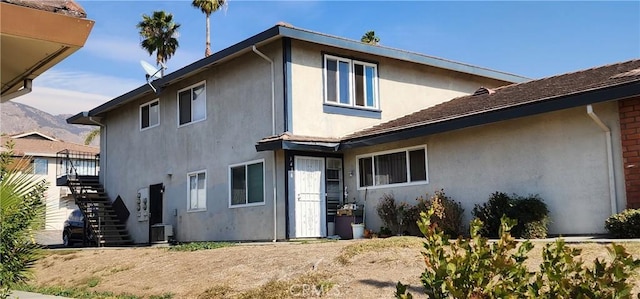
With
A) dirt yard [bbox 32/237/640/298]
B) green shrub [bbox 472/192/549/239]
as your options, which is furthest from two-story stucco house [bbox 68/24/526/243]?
dirt yard [bbox 32/237/640/298]

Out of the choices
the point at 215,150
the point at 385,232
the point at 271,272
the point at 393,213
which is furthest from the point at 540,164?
the point at 215,150

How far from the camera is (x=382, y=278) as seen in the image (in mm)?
9078

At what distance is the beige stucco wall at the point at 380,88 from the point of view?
677 inches

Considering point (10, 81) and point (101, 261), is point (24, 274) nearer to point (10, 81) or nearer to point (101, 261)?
point (10, 81)

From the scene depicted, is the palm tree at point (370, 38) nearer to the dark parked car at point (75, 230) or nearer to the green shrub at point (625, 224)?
the dark parked car at point (75, 230)

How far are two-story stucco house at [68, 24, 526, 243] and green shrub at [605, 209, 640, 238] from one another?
5002 millimetres

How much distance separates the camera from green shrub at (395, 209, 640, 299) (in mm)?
3926

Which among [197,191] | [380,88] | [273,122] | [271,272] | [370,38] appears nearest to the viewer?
[271,272]

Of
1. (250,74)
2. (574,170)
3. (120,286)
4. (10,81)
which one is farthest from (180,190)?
(10,81)

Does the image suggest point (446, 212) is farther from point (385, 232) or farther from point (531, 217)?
point (531, 217)

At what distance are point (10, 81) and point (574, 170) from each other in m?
11.0

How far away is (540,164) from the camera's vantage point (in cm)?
1381

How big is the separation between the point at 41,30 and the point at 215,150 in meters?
14.6

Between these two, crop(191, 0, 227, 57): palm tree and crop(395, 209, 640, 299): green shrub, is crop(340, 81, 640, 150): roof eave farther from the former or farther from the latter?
crop(191, 0, 227, 57): palm tree
